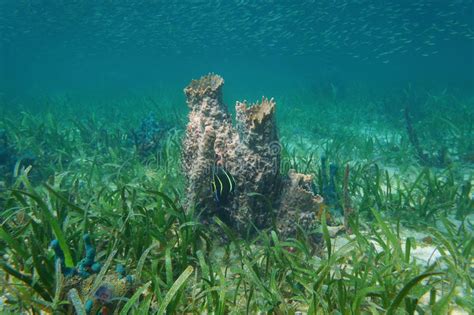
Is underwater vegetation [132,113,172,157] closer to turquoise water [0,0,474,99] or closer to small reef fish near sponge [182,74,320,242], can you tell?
small reef fish near sponge [182,74,320,242]

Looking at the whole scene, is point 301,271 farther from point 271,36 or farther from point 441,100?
point 271,36

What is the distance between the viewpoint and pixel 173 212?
10.9 feet

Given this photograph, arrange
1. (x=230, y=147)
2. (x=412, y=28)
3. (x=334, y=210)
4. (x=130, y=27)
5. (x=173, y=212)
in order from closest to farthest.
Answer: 1. (x=173, y=212)
2. (x=230, y=147)
3. (x=334, y=210)
4. (x=130, y=27)
5. (x=412, y=28)

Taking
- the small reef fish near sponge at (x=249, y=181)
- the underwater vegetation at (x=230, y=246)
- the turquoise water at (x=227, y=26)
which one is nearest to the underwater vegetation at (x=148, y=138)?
the underwater vegetation at (x=230, y=246)

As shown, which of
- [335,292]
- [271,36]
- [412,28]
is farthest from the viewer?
[271,36]

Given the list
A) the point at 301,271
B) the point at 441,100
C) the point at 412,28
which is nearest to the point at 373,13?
the point at 412,28

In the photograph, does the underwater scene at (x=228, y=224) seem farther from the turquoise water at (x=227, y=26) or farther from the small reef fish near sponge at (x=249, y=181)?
the turquoise water at (x=227, y=26)

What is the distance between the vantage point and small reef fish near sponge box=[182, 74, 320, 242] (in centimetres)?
370

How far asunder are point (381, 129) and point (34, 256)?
507 inches

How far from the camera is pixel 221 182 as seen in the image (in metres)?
3.79

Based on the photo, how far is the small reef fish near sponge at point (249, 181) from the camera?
12.1 feet

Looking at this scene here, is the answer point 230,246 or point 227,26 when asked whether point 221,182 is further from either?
point 227,26

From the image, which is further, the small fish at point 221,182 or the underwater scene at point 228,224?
the small fish at point 221,182

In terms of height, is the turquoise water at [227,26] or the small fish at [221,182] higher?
the turquoise water at [227,26]
